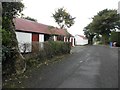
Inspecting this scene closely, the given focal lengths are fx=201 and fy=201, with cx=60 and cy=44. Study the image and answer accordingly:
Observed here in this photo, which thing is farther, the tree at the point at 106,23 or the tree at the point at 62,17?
the tree at the point at 106,23

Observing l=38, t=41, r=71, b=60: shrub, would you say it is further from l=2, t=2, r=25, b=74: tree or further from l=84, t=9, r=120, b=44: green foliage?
l=84, t=9, r=120, b=44: green foliage

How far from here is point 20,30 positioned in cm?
2084

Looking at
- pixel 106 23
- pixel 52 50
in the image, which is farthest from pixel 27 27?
pixel 106 23

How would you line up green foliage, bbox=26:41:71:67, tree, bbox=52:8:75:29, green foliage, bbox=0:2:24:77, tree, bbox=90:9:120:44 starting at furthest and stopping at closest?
tree, bbox=90:9:120:44 → tree, bbox=52:8:75:29 → green foliage, bbox=26:41:71:67 → green foliage, bbox=0:2:24:77

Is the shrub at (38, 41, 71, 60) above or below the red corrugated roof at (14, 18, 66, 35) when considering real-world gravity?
below

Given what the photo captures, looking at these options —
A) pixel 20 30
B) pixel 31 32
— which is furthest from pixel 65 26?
pixel 20 30

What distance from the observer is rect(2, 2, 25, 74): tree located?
10.8 metres

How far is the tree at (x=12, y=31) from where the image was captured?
10758 mm

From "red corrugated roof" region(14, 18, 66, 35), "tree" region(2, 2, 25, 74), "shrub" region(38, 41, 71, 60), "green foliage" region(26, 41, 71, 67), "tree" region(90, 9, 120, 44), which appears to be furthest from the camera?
"tree" region(90, 9, 120, 44)

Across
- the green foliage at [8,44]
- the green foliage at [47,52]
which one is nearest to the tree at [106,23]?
the green foliage at [47,52]

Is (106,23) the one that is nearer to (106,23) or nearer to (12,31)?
(106,23)

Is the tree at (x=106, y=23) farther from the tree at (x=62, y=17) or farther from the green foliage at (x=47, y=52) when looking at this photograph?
A: the green foliage at (x=47, y=52)

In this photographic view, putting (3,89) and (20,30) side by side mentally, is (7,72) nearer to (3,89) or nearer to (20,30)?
(3,89)

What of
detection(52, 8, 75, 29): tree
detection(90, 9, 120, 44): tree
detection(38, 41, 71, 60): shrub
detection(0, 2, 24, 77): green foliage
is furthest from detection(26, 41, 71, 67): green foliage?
detection(90, 9, 120, 44): tree
